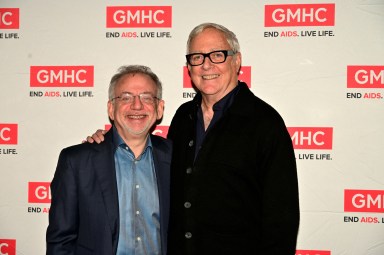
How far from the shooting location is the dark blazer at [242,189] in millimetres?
1604

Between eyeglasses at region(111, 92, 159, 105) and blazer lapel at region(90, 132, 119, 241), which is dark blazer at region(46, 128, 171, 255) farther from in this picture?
eyeglasses at region(111, 92, 159, 105)

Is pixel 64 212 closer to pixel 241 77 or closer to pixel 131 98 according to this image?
pixel 131 98

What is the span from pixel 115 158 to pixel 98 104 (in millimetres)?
1059

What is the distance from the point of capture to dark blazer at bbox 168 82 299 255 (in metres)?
1.60

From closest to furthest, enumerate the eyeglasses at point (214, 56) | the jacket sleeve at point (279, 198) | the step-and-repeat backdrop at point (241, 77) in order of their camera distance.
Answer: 1. the jacket sleeve at point (279, 198)
2. the eyeglasses at point (214, 56)
3. the step-and-repeat backdrop at point (241, 77)

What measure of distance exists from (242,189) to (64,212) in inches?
35.0

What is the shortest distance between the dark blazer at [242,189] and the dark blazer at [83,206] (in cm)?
36

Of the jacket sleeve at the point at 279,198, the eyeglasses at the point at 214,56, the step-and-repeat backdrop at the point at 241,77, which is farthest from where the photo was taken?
the step-and-repeat backdrop at the point at 241,77

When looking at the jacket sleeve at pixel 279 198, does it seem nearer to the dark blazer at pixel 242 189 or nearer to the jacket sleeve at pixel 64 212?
the dark blazer at pixel 242 189

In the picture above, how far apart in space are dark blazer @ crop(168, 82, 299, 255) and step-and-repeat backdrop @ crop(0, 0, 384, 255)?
101 centimetres

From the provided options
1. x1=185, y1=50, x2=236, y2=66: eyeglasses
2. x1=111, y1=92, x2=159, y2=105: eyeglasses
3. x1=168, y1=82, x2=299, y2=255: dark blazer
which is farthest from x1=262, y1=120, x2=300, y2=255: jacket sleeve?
x1=111, y1=92, x2=159, y2=105: eyeglasses

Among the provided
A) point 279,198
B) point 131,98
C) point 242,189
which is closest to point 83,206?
point 131,98

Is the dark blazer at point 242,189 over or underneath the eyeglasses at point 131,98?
underneath

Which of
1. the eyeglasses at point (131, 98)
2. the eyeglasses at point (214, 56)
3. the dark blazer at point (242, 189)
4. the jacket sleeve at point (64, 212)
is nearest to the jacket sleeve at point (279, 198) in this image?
the dark blazer at point (242, 189)
